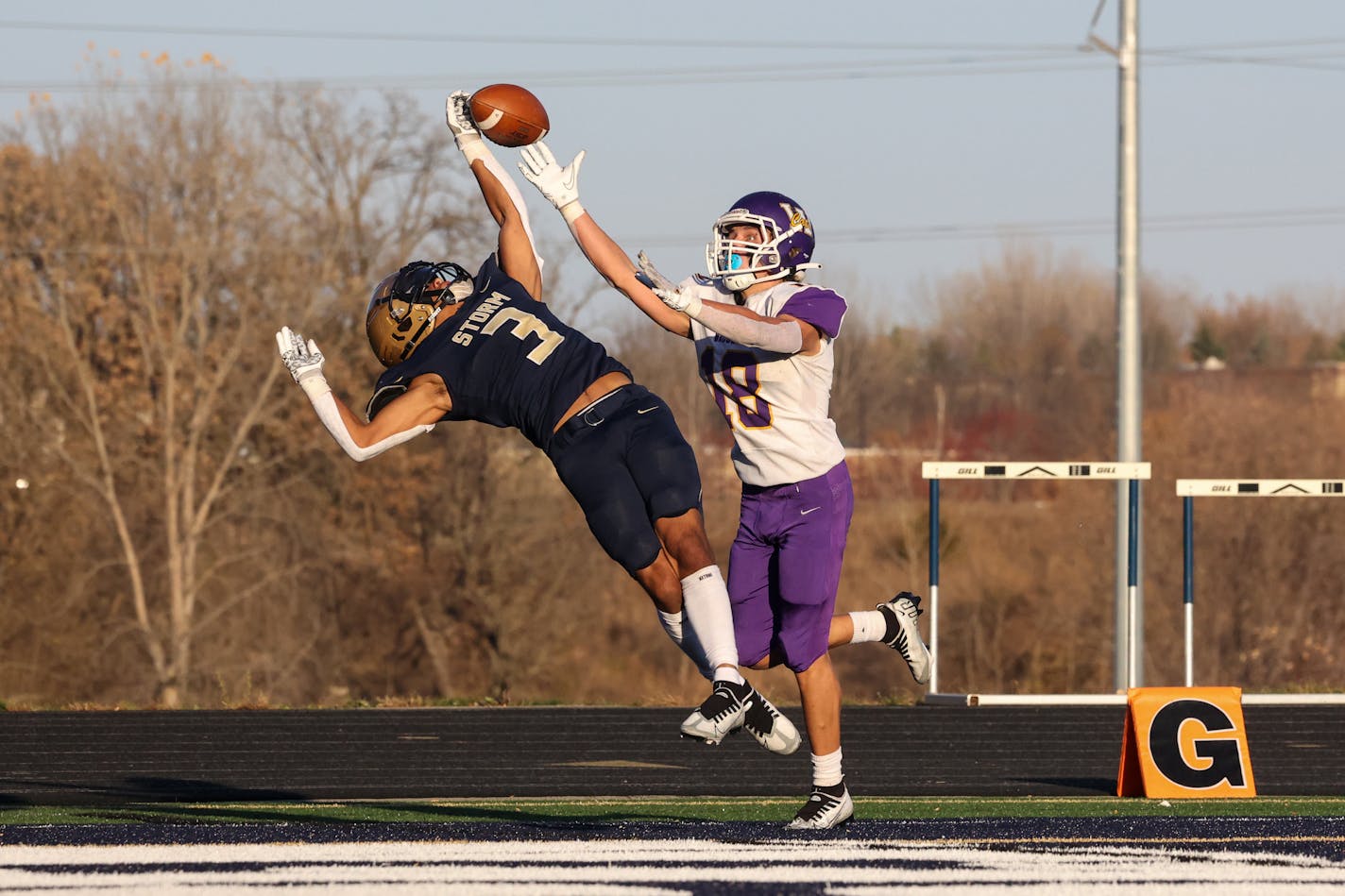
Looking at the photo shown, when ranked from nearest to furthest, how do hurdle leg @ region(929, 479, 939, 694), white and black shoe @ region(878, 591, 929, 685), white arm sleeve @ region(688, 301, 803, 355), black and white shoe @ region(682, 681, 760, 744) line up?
1. black and white shoe @ region(682, 681, 760, 744)
2. white arm sleeve @ region(688, 301, 803, 355)
3. white and black shoe @ region(878, 591, 929, 685)
4. hurdle leg @ region(929, 479, 939, 694)

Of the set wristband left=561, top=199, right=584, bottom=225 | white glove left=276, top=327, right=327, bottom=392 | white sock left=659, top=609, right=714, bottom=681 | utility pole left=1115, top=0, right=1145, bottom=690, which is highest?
utility pole left=1115, top=0, right=1145, bottom=690

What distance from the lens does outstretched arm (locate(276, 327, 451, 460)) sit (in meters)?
6.53

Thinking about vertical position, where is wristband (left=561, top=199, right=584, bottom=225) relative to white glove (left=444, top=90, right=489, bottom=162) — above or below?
below

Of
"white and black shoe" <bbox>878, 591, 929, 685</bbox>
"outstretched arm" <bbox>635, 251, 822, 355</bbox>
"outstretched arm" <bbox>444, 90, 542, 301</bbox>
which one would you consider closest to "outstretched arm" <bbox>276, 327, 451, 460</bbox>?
"outstretched arm" <bbox>444, 90, 542, 301</bbox>

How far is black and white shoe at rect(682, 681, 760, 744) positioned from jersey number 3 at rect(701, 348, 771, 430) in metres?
0.93

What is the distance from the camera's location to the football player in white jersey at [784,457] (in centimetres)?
666

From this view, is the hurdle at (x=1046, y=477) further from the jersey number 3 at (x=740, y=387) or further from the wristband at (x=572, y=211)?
the wristband at (x=572, y=211)

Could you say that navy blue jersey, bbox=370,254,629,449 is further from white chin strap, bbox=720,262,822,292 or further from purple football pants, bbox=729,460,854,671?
purple football pants, bbox=729,460,854,671

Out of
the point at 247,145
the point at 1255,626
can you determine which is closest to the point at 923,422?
the point at 1255,626

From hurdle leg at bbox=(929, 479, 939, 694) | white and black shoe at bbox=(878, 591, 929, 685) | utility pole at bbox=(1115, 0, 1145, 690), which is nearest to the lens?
white and black shoe at bbox=(878, 591, 929, 685)

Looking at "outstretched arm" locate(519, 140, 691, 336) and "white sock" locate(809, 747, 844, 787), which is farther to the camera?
"white sock" locate(809, 747, 844, 787)

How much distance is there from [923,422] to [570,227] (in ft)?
175

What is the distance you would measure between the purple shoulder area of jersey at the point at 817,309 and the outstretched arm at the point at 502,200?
1006 mm

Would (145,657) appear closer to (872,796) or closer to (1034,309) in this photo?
(872,796)
